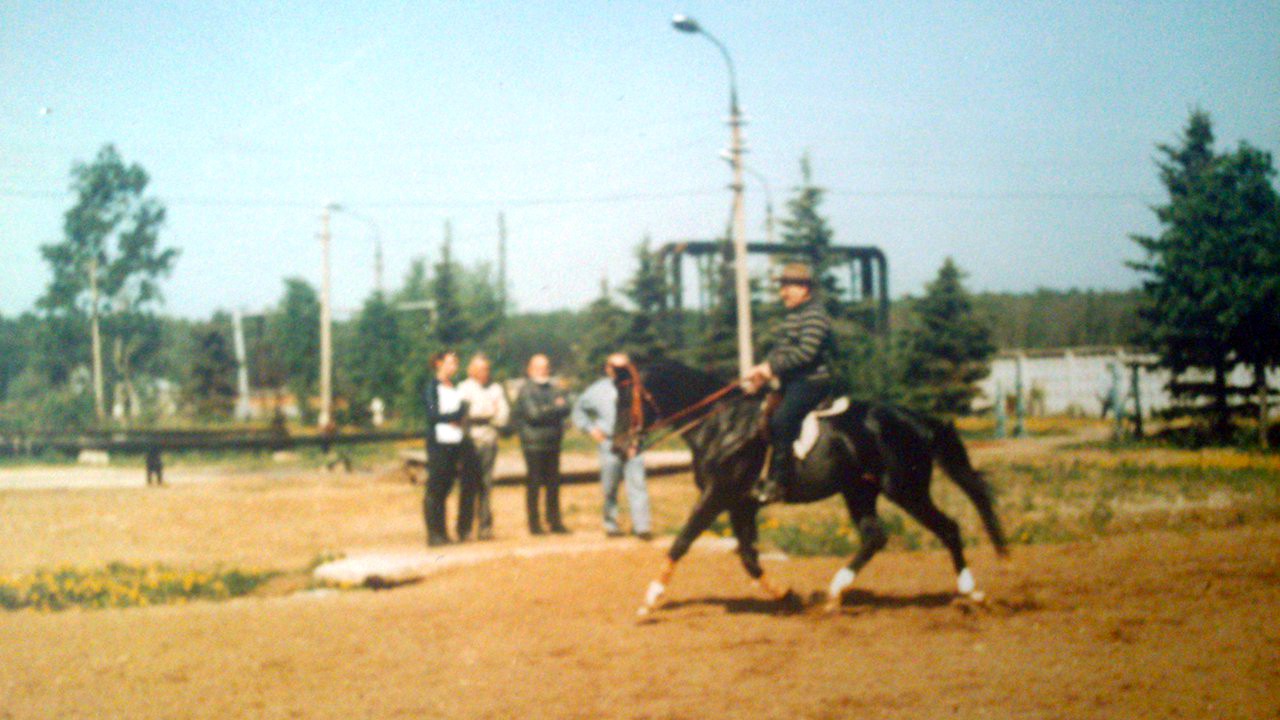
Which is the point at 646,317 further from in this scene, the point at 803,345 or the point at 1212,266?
the point at 803,345

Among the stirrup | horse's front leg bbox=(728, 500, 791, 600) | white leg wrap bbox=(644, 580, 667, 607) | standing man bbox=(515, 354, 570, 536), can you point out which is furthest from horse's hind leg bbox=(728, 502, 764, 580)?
standing man bbox=(515, 354, 570, 536)

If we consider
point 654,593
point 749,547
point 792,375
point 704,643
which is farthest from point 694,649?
point 792,375

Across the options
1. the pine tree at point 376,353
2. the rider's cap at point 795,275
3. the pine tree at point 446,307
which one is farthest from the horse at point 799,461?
the pine tree at point 446,307

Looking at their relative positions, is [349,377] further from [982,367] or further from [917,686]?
[917,686]

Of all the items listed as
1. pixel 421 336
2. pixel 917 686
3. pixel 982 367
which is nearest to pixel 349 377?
pixel 421 336

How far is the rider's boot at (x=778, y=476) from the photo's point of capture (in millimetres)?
7957

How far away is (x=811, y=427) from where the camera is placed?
8125 millimetres

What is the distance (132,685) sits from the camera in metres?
6.36

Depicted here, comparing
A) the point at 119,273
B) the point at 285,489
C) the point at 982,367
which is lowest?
the point at 285,489

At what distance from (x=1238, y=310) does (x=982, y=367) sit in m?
9.55

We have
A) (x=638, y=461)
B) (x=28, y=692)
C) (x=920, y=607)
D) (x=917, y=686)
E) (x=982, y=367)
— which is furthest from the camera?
(x=982, y=367)

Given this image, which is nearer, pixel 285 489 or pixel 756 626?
pixel 756 626

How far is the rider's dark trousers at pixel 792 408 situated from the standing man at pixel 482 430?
5128mm

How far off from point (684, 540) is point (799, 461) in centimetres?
108
